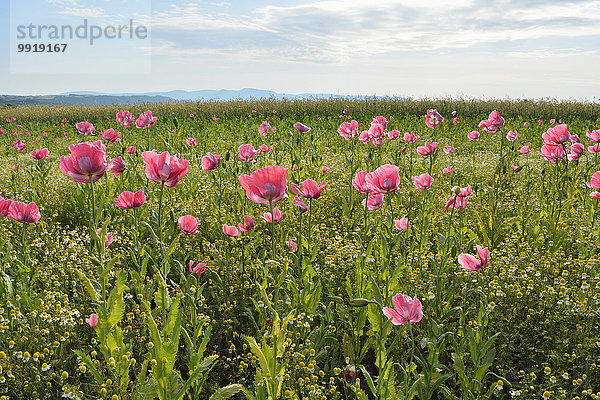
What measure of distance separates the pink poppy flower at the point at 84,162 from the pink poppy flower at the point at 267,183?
74cm

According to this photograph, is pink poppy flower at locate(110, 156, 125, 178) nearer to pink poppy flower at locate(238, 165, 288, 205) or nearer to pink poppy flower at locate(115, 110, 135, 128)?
pink poppy flower at locate(238, 165, 288, 205)

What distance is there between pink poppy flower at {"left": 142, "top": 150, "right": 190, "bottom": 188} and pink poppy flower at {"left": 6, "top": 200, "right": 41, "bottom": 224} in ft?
3.38

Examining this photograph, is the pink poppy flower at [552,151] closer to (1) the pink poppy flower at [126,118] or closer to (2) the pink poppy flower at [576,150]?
(2) the pink poppy flower at [576,150]

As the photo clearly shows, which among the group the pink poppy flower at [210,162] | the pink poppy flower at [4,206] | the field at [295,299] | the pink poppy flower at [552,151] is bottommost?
the field at [295,299]

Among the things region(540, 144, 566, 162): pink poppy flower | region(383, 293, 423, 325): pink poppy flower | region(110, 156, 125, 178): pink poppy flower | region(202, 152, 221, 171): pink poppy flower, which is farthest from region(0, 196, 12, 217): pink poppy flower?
region(540, 144, 566, 162): pink poppy flower

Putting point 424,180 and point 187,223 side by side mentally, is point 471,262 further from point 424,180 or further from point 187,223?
point 187,223

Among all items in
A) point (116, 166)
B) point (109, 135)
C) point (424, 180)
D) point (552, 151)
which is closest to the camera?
point (424, 180)

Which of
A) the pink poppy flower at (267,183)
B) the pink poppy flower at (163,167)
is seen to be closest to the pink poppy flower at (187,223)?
the pink poppy flower at (163,167)

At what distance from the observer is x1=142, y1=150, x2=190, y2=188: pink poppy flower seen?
2114 millimetres

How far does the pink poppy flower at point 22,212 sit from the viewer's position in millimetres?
2656

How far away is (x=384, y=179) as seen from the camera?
237 cm

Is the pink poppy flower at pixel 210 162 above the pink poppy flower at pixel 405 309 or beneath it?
above

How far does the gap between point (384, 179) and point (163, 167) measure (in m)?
1.13

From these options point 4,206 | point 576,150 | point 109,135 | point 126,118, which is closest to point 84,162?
point 4,206
